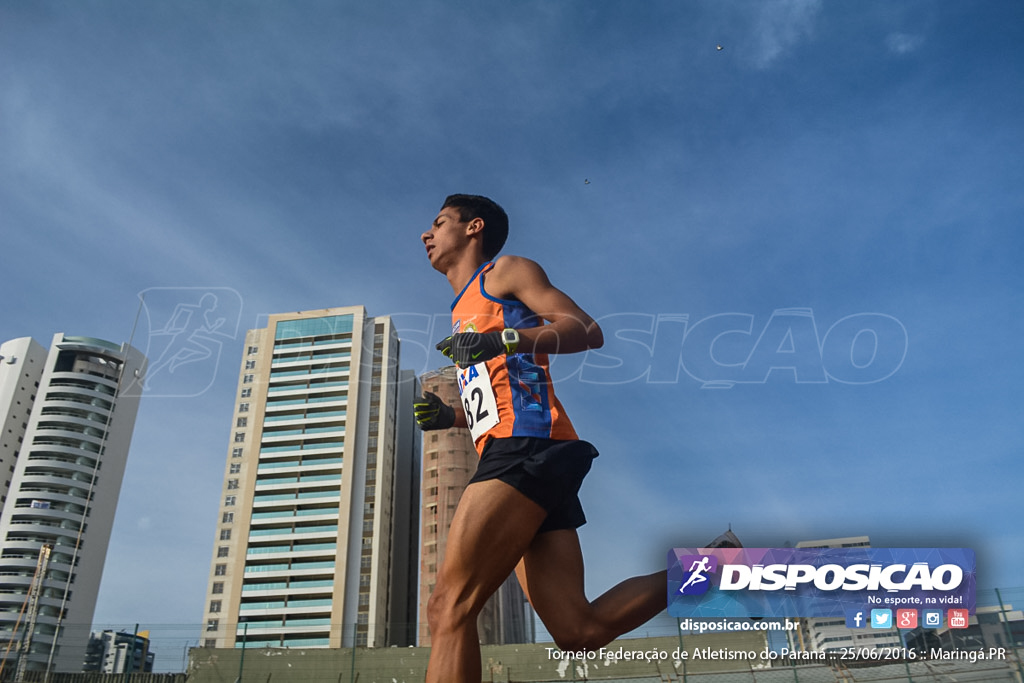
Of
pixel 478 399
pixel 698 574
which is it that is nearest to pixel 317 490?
pixel 698 574

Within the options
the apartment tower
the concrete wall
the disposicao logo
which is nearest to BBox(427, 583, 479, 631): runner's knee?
the disposicao logo

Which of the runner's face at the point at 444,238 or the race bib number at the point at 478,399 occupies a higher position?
the runner's face at the point at 444,238

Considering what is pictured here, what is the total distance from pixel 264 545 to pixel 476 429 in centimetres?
7808

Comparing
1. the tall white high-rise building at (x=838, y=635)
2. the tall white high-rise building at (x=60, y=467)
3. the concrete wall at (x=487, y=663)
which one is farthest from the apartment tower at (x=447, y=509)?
the tall white high-rise building at (x=838, y=635)

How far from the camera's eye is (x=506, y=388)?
11.0ft

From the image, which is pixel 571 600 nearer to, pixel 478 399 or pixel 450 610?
pixel 450 610

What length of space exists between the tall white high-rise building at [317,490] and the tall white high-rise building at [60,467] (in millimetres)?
16084

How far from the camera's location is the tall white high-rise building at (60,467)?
73.0m

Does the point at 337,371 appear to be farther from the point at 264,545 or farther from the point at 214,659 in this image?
the point at 214,659

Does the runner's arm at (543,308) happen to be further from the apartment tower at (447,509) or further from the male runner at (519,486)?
the apartment tower at (447,509)

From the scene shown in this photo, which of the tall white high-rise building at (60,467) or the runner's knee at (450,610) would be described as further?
the tall white high-rise building at (60,467)

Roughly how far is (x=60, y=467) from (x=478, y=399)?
91.0 metres

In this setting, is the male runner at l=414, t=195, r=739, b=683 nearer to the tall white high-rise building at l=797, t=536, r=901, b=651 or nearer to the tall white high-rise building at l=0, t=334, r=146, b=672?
the tall white high-rise building at l=797, t=536, r=901, b=651

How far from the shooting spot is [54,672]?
2573cm
